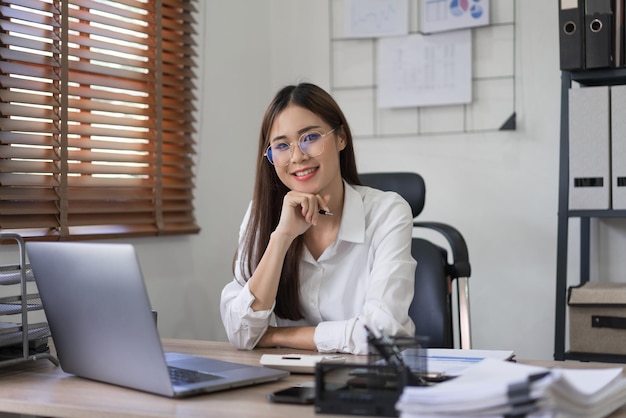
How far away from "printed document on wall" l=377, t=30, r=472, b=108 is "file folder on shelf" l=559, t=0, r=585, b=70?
550 mm

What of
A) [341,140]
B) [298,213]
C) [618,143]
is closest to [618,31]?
[618,143]

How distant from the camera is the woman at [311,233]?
1.79 metres

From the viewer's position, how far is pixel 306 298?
192cm

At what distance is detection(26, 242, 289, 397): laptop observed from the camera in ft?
3.87

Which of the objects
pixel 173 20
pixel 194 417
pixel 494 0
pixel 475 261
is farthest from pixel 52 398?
pixel 494 0

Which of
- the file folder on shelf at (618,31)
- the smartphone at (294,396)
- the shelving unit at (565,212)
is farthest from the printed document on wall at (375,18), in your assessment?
the smartphone at (294,396)

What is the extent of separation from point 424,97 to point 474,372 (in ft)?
7.29

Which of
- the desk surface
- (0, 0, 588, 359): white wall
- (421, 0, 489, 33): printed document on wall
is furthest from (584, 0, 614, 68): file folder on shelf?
the desk surface

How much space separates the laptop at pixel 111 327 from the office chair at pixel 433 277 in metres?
0.73

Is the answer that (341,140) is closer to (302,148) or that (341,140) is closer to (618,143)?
(302,148)

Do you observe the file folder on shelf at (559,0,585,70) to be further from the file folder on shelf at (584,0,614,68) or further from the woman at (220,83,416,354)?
the woman at (220,83,416,354)

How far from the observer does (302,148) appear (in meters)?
1.91

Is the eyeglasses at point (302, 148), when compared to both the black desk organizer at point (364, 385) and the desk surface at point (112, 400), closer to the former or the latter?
the desk surface at point (112, 400)

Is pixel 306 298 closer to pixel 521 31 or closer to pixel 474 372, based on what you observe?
pixel 474 372
